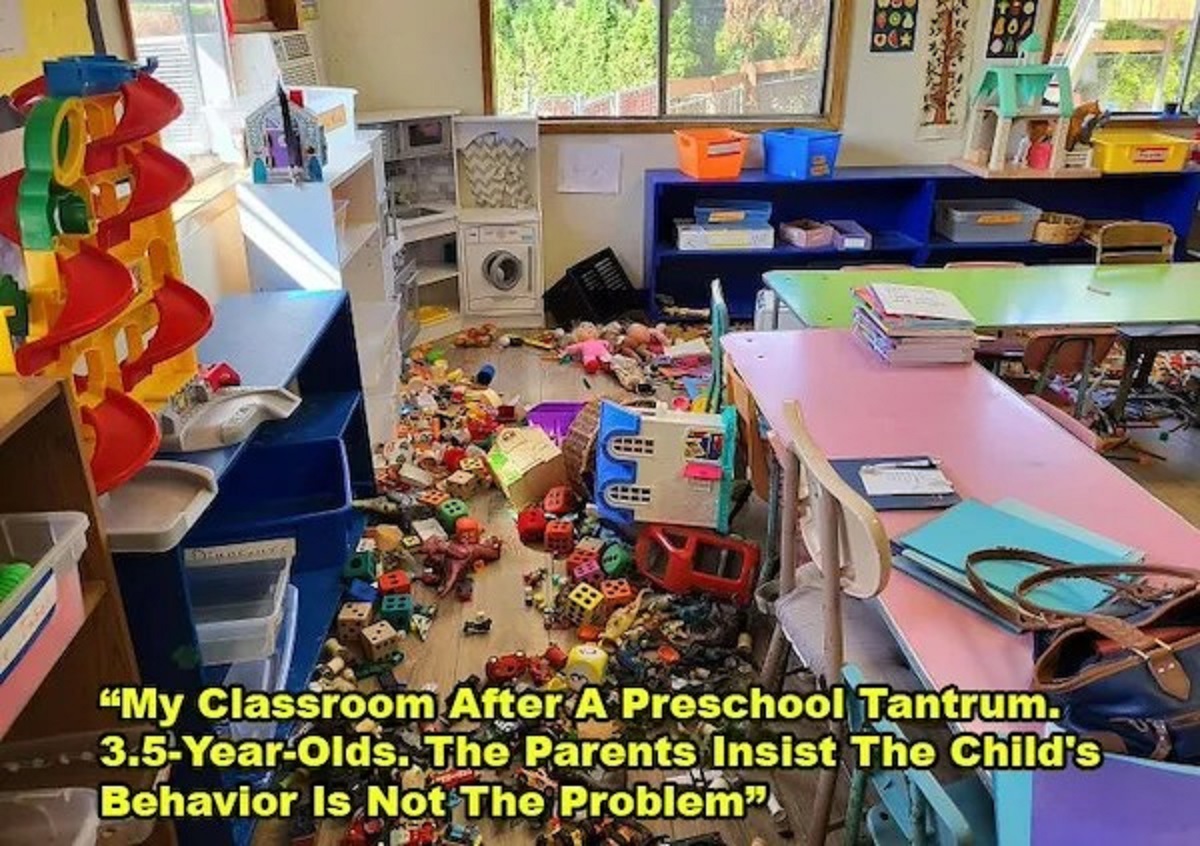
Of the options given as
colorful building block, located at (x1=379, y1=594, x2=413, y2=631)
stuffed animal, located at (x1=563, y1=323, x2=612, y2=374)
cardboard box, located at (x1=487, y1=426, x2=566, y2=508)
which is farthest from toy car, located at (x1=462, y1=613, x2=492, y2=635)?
stuffed animal, located at (x1=563, y1=323, x2=612, y2=374)

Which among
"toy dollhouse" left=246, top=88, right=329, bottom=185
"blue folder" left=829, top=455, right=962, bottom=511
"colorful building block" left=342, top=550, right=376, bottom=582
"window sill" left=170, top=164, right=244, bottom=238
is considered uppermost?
"toy dollhouse" left=246, top=88, right=329, bottom=185

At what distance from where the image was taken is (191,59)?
2.94 meters

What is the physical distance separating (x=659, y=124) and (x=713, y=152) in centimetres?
39

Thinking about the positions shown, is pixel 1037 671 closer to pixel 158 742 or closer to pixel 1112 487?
pixel 1112 487

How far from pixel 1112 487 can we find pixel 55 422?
1.75 m

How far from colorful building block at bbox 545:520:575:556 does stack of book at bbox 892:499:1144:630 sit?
1307 mm

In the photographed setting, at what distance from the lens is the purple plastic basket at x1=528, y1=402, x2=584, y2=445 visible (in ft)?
11.2

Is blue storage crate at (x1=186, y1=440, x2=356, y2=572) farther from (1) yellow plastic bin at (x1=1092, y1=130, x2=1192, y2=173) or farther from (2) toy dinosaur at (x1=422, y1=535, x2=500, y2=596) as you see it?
(1) yellow plastic bin at (x1=1092, y1=130, x2=1192, y2=173)

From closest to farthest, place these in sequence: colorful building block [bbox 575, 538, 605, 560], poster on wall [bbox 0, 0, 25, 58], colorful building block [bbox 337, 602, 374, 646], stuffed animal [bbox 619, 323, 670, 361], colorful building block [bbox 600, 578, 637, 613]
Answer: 1. poster on wall [bbox 0, 0, 25, 58]
2. colorful building block [bbox 337, 602, 374, 646]
3. colorful building block [bbox 600, 578, 637, 613]
4. colorful building block [bbox 575, 538, 605, 560]
5. stuffed animal [bbox 619, 323, 670, 361]

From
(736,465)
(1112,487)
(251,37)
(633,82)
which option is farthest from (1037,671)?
(633,82)

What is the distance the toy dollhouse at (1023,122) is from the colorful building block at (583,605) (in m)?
3.07

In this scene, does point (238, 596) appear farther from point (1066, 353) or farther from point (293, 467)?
point (1066, 353)

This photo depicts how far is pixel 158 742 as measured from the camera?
4.70 ft

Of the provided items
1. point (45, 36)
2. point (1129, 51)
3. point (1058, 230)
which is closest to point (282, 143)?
point (45, 36)
